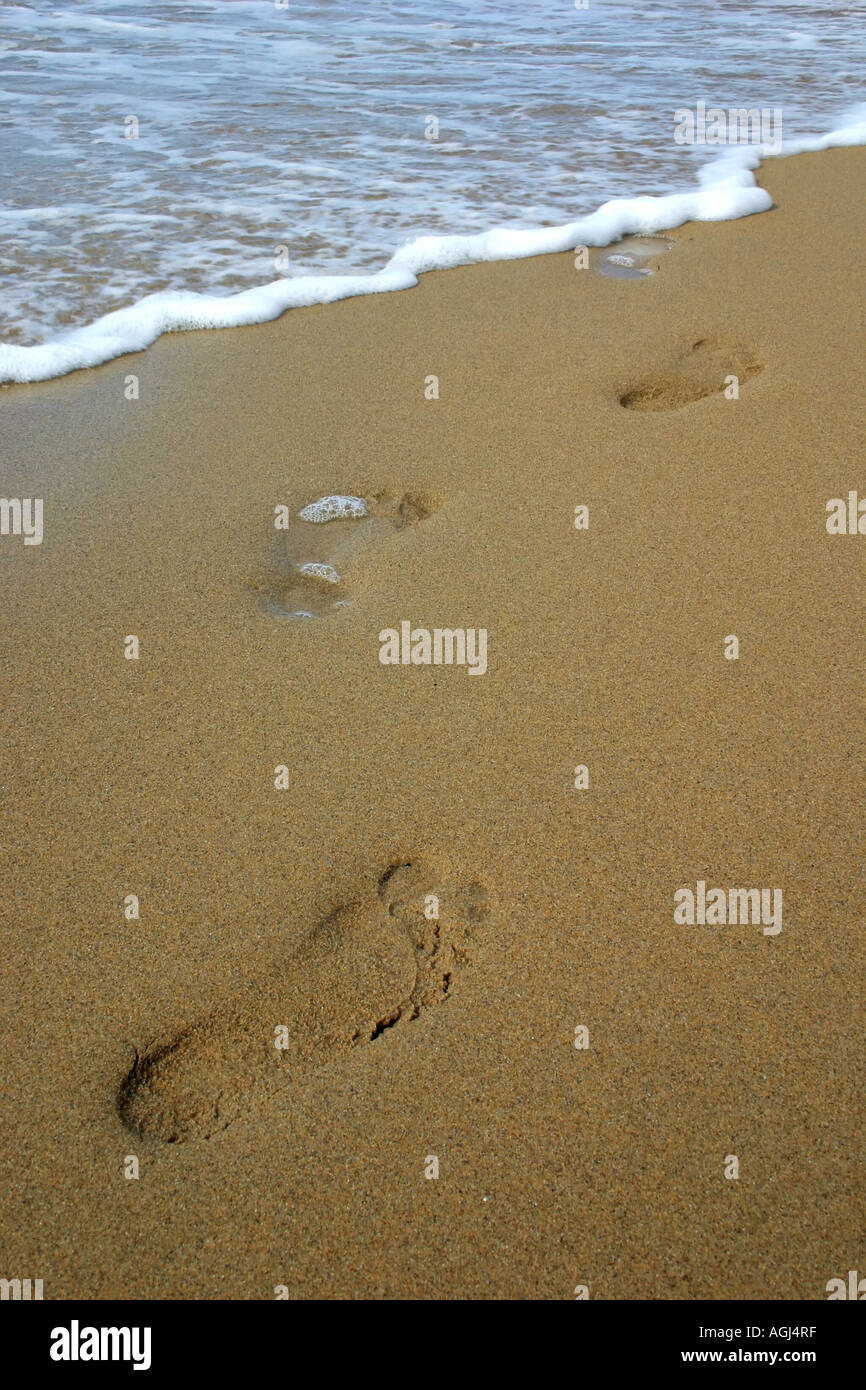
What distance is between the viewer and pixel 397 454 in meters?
3.38

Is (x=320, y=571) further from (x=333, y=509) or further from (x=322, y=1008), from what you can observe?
(x=322, y=1008)

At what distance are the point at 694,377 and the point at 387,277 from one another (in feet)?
5.30

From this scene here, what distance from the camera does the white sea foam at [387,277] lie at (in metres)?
4.01

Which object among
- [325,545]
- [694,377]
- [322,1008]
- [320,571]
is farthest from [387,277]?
[322,1008]

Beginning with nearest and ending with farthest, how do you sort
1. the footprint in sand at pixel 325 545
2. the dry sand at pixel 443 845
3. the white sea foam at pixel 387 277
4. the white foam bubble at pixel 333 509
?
the dry sand at pixel 443 845 < the footprint in sand at pixel 325 545 < the white foam bubble at pixel 333 509 < the white sea foam at pixel 387 277

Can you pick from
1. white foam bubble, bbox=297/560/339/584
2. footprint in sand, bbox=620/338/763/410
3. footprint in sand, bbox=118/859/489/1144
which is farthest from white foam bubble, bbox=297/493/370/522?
footprint in sand, bbox=118/859/489/1144

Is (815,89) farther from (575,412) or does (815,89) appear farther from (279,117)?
(575,412)

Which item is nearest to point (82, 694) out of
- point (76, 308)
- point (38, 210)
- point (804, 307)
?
point (76, 308)

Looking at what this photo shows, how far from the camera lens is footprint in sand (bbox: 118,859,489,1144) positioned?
1.73 m

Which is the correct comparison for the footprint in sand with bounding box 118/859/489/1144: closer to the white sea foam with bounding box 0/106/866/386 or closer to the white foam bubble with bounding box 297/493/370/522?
the white foam bubble with bounding box 297/493/370/522

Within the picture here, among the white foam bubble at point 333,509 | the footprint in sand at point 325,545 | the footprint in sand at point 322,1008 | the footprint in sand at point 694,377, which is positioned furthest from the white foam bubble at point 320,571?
→ the footprint in sand at point 694,377

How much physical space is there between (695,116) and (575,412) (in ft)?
14.4

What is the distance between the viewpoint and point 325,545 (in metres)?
3.00

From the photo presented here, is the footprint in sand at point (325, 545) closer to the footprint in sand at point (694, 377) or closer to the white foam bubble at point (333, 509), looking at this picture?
the white foam bubble at point (333, 509)
